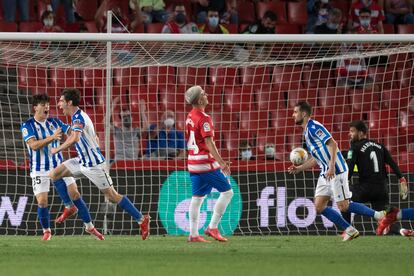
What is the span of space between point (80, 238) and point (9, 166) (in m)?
2.01

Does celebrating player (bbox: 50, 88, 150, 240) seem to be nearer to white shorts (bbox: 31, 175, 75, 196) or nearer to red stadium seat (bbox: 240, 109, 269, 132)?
white shorts (bbox: 31, 175, 75, 196)

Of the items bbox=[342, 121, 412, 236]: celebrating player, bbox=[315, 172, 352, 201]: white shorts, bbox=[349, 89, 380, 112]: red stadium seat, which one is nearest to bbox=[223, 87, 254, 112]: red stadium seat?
bbox=[349, 89, 380, 112]: red stadium seat

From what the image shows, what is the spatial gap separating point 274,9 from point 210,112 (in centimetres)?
437

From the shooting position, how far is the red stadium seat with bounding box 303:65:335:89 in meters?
17.9

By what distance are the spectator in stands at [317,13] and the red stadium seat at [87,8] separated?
3.83 m

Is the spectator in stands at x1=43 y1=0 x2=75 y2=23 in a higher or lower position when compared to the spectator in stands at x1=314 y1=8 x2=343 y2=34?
higher

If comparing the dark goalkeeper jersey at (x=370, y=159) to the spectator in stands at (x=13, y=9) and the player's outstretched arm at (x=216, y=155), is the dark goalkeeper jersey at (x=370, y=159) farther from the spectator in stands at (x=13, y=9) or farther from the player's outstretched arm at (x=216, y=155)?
the spectator in stands at (x=13, y=9)

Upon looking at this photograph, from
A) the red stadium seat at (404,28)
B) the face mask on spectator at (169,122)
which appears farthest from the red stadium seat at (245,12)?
the face mask on spectator at (169,122)

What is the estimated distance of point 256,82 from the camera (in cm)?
1788

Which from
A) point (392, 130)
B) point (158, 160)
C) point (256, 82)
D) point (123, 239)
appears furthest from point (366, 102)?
point (123, 239)

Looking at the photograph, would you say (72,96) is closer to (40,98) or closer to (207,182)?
(40,98)

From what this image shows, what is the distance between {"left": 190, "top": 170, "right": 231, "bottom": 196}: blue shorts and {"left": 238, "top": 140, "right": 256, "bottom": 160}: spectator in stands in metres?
3.18

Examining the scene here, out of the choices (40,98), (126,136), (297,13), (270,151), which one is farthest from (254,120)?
(297,13)

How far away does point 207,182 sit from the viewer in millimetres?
13328
